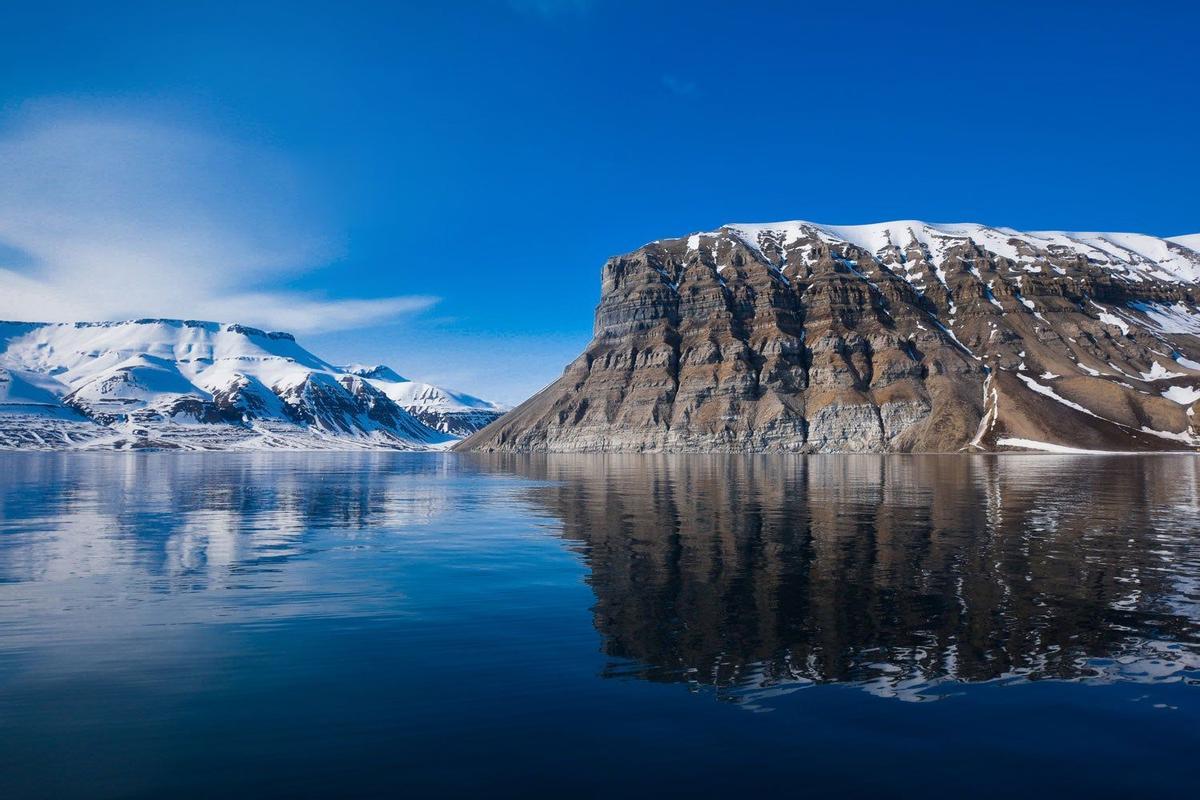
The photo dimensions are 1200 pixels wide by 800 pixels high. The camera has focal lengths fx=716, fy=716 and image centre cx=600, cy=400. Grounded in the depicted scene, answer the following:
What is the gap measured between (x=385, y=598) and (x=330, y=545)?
14048 millimetres

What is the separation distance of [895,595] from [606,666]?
11.6 m

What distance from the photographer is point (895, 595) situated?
2339 centimetres

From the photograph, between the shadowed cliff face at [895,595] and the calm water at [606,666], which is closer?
the calm water at [606,666]

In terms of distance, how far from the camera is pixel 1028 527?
40.2 metres

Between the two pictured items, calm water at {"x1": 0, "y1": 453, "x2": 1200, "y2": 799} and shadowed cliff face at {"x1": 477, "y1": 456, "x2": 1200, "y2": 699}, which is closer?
calm water at {"x1": 0, "y1": 453, "x2": 1200, "y2": 799}

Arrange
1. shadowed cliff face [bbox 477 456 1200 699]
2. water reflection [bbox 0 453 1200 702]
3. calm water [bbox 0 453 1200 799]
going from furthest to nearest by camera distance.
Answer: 1. water reflection [bbox 0 453 1200 702]
2. shadowed cliff face [bbox 477 456 1200 699]
3. calm water [bbox 0 453 1200 799]

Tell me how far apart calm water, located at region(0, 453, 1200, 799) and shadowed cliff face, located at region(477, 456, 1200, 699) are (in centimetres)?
14

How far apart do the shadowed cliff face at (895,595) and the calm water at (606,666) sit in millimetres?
141

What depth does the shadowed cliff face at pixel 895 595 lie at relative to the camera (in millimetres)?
16531

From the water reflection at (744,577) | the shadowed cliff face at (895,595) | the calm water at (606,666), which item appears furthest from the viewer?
the water reflection at (744,577)

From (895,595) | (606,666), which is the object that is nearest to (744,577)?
(895,595)

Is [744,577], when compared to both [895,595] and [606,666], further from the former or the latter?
[606,666]

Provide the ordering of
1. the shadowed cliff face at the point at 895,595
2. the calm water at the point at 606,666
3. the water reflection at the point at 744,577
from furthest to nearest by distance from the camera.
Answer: the water reflection at the point at 744,577, the shadowed cliff face at the point at 895,595, the calm water at the point at 606,666

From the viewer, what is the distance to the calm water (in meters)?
11.5
